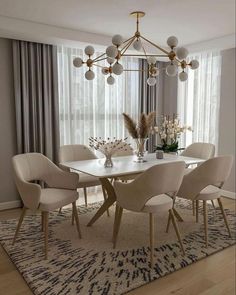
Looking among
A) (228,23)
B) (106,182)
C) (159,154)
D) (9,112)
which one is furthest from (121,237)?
(228,23)

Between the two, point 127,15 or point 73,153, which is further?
point 73,153

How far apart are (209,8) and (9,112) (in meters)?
2.80

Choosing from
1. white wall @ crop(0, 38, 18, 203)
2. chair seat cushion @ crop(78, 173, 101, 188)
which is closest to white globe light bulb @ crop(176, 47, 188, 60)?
chair seat cushion @ crop(78, 173, 101, 188)

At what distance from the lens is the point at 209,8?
3.14 m

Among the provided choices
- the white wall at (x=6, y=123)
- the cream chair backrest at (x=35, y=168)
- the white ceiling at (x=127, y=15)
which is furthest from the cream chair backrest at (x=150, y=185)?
the white wall at (x=6, y=123)

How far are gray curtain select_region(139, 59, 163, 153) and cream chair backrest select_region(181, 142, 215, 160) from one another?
130 centimetres

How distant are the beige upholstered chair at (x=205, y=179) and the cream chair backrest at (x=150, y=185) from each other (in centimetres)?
31

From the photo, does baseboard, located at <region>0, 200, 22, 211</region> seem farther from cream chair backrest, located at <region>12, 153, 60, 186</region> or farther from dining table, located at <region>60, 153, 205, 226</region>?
dining table, located at <region>60, 153, 205, 226</region>

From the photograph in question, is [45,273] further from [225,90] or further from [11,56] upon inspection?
[225,90]

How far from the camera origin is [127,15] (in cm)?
334

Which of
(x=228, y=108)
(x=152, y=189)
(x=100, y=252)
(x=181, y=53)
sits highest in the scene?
(x=181, y=53)

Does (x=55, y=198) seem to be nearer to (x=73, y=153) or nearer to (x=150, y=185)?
(x=150, y=185)

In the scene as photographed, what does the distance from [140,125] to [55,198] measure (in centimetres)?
125

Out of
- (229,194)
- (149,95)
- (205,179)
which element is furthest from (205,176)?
(149,95)
